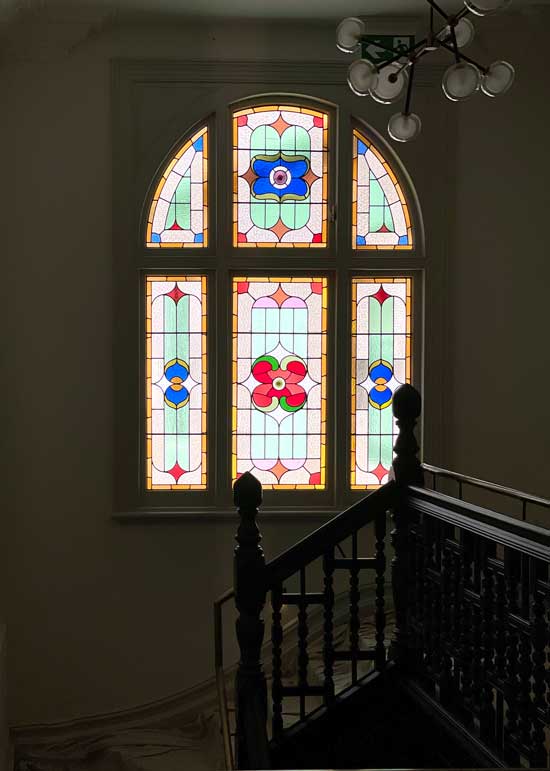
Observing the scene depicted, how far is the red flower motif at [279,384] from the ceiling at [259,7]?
2.44 metres

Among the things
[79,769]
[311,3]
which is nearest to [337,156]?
[311,3]

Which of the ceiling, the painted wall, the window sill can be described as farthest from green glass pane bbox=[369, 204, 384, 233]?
the window sill

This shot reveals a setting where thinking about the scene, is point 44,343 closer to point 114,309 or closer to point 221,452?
point 114,309

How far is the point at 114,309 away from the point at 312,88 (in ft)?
7.02

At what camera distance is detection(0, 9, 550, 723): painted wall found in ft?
21.9

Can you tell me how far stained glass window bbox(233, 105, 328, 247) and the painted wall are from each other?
1.47 feet

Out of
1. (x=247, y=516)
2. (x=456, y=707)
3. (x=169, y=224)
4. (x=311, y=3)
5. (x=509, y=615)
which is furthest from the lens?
(x=169, y=224)

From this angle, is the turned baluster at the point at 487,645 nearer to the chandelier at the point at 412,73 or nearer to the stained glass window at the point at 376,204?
the chandelier at the point at 412,73

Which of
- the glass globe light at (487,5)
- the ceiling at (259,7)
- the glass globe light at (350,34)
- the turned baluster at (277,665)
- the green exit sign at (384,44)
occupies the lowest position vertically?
the turned baluster at (277,665)

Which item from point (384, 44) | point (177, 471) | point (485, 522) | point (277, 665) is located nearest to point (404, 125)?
point (485, 522)

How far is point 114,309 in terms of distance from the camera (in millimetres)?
6719

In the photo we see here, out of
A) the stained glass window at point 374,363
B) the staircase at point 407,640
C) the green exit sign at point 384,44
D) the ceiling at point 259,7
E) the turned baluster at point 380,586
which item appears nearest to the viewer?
the staircase at point 407,640

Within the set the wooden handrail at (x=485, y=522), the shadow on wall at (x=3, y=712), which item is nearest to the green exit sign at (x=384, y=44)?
the wooden handrail at (x=485, y=522)

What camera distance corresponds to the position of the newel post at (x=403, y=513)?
4.44m
